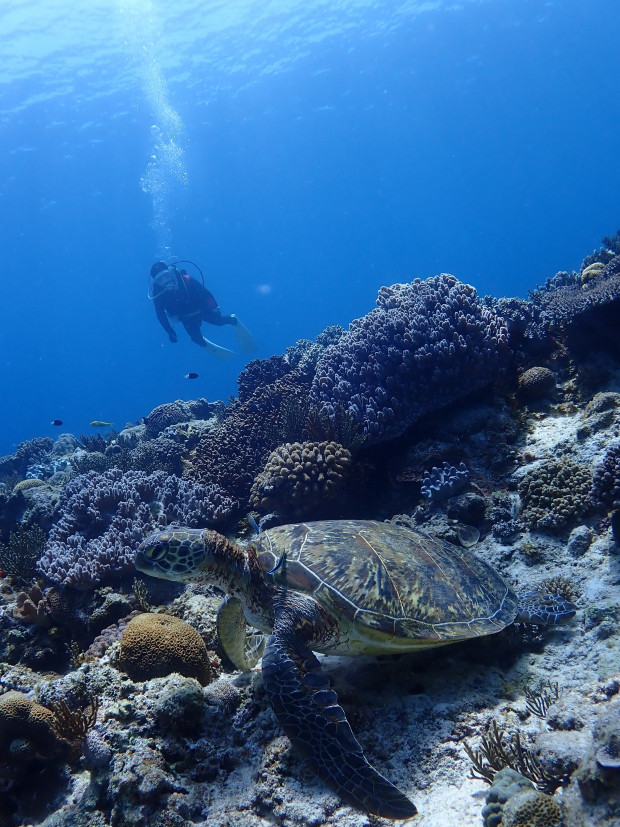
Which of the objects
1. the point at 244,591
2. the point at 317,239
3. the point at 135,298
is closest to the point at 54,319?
the point at 135,298

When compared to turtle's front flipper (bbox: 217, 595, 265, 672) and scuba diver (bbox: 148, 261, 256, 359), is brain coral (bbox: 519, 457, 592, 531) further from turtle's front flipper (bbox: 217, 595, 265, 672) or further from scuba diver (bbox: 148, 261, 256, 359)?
scuba diver (bbox: 148, 261, 256, 359)

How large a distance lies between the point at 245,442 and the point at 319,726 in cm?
595

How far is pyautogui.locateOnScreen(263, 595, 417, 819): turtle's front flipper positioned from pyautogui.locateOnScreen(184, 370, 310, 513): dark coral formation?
4.21 metres

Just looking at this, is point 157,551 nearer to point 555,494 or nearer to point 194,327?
point 555,494

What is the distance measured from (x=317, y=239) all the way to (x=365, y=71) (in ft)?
309

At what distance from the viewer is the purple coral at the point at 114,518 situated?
540cm

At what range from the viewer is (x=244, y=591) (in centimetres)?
359

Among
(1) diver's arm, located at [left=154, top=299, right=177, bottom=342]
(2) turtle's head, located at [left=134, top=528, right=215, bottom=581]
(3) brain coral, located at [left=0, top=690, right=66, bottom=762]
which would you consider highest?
(1) diver's arm, located at [left=154, top=299, right=177, bottom=342]

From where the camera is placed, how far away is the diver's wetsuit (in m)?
17.8

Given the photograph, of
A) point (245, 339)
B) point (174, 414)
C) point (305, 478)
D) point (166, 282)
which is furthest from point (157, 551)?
point (245, 339)

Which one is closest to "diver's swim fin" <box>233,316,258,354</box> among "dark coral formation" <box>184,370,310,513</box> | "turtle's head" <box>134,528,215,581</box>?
"dark coral formation" <box>184,370,310,513</box>

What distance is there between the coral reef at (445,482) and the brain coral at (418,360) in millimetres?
1002

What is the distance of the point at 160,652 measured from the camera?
3.48 meters

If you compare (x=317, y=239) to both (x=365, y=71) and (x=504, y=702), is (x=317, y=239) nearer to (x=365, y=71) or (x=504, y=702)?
(x=365, y=71)
